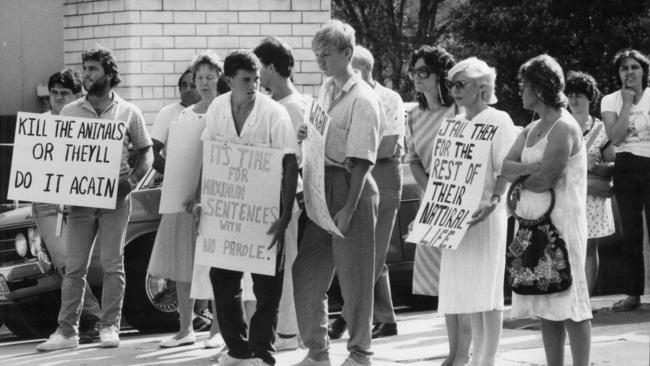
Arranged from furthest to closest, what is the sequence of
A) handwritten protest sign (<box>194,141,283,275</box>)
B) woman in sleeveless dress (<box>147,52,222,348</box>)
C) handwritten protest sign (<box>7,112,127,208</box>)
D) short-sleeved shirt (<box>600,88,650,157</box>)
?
1. short-sleeved shirt (<box>600,88,650,157</box>)
2. handwritten protest sign (<box>7,112,127,208</box>)
3. woman in sleeveless dress (<box>147,52,222,348</box>)
4. handwritten protest sign (<box>194,141,283,275</box>)

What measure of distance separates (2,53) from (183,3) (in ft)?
11.6

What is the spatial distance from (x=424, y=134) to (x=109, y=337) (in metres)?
2.43

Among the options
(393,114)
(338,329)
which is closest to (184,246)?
(338,329)

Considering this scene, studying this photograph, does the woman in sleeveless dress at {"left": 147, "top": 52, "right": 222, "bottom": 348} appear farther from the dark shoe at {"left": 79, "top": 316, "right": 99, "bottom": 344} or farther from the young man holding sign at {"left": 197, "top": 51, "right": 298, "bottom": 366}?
the young man holding sign at {"left": 197, "top": 51, "right": 298, "bottom": 366}

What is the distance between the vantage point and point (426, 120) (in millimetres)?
8508

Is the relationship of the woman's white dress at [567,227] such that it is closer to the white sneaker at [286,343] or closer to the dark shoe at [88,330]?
the white sneaker at [286,343]

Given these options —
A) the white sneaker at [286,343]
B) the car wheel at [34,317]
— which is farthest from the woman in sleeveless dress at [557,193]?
the car wheel at [34,317]

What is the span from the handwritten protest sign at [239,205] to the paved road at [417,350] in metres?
0.87


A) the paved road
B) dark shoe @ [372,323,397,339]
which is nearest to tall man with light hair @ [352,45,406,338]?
dark shoe @ [372,323,397,339]

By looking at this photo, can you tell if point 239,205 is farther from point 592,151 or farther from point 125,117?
point 592,151

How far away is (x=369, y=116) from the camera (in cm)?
729

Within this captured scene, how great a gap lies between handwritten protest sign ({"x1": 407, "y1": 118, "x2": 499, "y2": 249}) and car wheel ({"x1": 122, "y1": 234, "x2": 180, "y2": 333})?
287 cm

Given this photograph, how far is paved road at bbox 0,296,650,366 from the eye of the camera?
8.05 m

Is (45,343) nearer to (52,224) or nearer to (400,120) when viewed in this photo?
(52,224)
